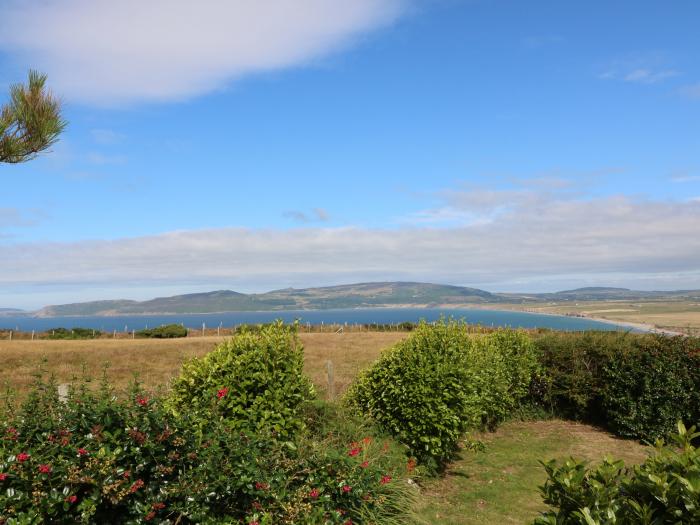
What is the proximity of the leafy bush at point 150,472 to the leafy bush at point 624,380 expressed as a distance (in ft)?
35.2

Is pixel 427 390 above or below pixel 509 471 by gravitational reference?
above

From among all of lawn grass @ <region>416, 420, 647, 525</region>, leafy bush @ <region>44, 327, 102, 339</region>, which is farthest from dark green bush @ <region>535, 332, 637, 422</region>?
leafy bush @ <region>44, 327, 102, 339</region>

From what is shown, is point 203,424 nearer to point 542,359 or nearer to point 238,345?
point 238,345

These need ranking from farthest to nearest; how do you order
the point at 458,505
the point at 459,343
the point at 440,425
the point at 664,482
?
1. the point at 459,343
2. the point at 440,425
3. the point at 458,505
4. the point at 664,482

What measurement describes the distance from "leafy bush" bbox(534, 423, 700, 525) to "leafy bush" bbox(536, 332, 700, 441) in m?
11.2

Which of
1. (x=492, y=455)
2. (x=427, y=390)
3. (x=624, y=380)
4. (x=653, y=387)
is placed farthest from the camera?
(x=624, y=380)

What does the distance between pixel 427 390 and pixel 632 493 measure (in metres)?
6.04

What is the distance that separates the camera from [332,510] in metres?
5.50

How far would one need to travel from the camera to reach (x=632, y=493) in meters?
3.26

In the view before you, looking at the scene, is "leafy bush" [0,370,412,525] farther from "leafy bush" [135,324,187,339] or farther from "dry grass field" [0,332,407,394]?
"leafy bush" [135,324,187,339]

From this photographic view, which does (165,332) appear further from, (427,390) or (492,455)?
(427,390)

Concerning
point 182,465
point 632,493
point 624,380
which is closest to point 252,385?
point 182,465

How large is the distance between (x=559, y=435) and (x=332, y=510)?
33.9 feet

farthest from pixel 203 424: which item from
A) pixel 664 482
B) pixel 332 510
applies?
pixel 664 482
